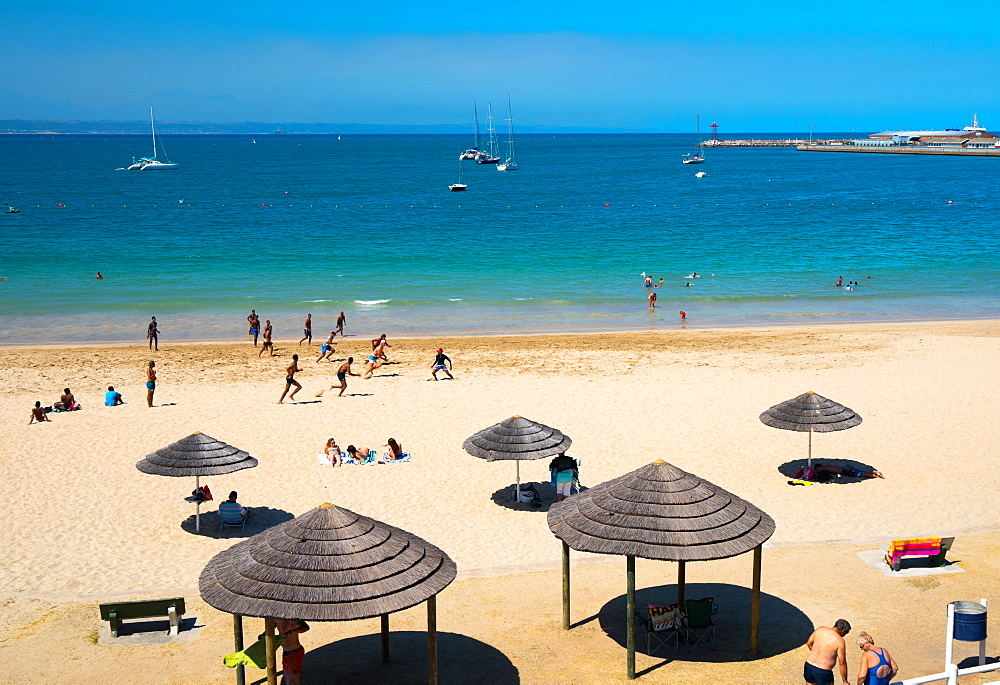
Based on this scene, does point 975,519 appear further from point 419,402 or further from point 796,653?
point 419,402

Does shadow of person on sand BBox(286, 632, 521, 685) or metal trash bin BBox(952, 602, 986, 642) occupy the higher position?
metal trash bin BBox(952, 602, 986, 642)

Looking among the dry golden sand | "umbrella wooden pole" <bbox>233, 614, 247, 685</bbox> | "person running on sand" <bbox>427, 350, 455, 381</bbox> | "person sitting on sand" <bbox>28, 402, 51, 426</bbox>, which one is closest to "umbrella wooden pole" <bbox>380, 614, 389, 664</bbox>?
the dry golden sand

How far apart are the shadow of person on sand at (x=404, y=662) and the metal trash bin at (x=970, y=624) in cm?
456

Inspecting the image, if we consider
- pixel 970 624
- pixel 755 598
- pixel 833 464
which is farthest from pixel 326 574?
pixel 833 464

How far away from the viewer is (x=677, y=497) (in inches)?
396

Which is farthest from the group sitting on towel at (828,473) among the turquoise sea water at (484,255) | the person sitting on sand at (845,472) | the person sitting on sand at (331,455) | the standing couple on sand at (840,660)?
the turquoise sea water at (484,255)

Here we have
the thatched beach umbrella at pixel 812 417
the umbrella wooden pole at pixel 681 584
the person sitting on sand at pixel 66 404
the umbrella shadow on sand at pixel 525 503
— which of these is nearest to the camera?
the umbrella wooden pole at pixel 681 584

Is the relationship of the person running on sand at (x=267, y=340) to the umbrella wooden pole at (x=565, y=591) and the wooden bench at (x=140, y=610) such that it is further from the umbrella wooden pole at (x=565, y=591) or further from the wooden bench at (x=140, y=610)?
the umbrella wooden pole at (x=565, y=591)

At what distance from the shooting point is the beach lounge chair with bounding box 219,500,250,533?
14.7 metres

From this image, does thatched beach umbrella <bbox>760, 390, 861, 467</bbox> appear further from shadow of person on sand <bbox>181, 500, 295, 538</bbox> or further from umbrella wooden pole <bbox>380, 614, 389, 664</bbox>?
umbrella wooden pole <bbox>380, 614, 389, 664</bbox>

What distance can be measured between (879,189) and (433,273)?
66693 mm

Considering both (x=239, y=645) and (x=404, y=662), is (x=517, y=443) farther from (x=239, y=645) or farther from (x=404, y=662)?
(x=239, y=645)

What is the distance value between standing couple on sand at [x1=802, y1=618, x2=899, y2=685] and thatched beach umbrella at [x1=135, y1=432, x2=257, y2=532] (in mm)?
9061

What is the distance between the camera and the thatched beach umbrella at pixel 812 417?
1650 centimetres
